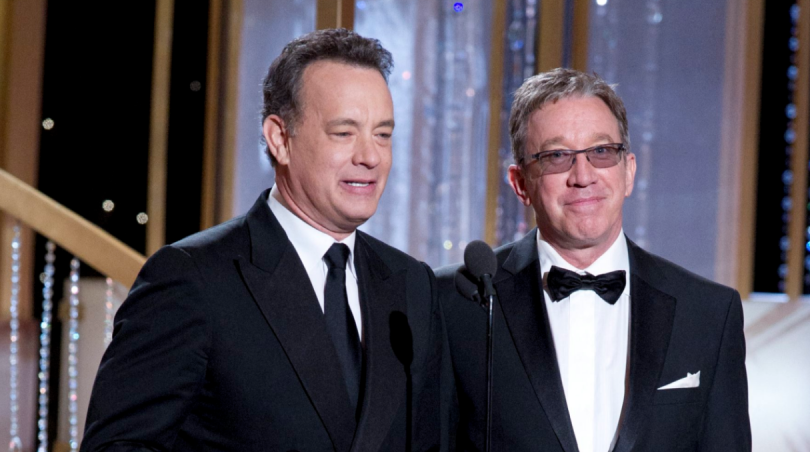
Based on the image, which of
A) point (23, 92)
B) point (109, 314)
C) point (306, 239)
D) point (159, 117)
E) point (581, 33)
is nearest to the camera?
point (306, 239)

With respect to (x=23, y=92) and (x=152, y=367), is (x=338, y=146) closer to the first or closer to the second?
(x=152, y=367)

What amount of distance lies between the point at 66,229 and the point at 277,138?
1618mm

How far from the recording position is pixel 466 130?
15.9ft

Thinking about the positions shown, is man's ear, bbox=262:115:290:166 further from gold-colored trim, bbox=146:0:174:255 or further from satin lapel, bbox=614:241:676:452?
gold-colored trim, bbox=146:0:174:255

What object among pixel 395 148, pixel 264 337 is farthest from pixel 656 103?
pixel 264 337

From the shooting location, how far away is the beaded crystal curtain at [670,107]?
466 cm

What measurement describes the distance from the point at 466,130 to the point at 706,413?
3080 mm

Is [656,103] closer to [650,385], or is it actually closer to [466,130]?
[466,130]

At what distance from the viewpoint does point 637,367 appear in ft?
6.21

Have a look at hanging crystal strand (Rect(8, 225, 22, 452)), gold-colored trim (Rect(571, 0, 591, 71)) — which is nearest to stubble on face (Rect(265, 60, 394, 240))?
hanging crystal strand (Rect(8, 225, 22, 452))

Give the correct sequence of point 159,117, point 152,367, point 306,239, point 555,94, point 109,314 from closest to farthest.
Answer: point 152,367, point 306,239, point 555,94, point 109,314, point 159,117

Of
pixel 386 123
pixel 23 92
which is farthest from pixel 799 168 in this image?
pixel 23 92

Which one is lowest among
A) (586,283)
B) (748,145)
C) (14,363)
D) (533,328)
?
(14,363)

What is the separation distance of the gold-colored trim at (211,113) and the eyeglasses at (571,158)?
9.83ft
